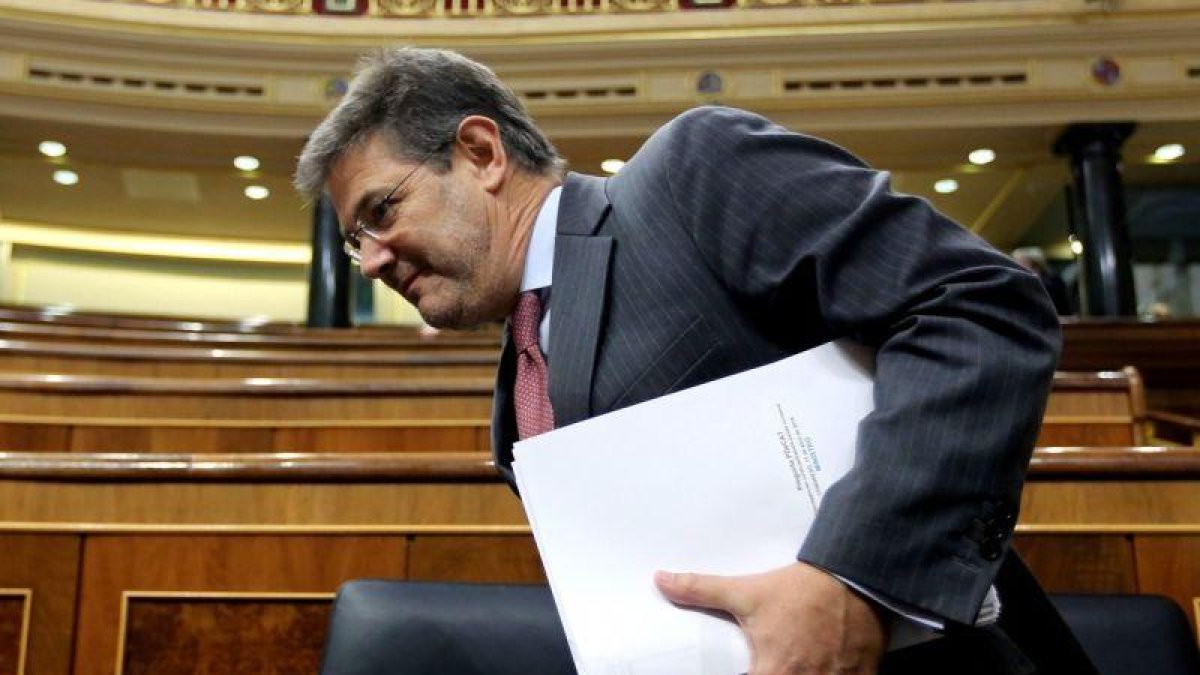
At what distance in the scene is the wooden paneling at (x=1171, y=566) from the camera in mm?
437

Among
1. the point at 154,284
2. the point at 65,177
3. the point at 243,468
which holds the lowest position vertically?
the point at 154,284

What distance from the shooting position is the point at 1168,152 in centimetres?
223

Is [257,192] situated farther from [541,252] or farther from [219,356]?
[541,252]

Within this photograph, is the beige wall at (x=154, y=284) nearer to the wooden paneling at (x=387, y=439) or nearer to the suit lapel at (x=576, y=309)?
the wooden paneling at (x=387, y=439)

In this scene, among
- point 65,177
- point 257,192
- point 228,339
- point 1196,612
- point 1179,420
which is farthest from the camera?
point 257,192

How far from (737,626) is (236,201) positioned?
2945 millimetres

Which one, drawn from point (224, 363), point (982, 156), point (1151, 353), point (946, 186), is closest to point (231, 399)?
point (224, 363)

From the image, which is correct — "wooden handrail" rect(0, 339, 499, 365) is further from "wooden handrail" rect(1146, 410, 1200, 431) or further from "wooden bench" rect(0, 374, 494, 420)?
"wooden handrail" rect(1146, 410, 1200, 431)

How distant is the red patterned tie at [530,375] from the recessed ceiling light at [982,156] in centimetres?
221

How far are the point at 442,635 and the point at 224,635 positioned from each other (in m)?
0.17

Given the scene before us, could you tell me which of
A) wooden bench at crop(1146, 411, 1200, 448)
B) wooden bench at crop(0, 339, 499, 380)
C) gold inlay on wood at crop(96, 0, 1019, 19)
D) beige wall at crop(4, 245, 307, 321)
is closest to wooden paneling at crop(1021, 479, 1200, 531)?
wooden bench at crop(1146, 411, 1200, 448)

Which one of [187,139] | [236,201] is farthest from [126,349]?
[236,201]

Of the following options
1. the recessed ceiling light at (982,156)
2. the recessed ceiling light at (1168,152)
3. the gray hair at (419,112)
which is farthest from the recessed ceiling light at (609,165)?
the gray hair at (419,112)

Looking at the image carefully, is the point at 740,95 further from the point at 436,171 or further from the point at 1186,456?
the point at 436,171
